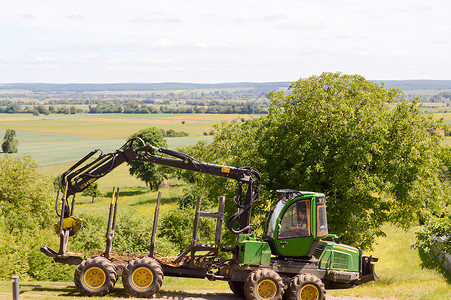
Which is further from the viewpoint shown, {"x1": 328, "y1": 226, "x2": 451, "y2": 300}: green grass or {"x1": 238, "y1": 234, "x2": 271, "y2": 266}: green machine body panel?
{"x1": 328, "y1": 226, "x2": 451, "y2": 300}: green grass

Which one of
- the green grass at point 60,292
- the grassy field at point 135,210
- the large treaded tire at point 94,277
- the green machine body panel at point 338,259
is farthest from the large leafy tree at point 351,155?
the large treaded tire at point 94,277

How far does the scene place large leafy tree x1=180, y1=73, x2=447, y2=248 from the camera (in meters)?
25.2

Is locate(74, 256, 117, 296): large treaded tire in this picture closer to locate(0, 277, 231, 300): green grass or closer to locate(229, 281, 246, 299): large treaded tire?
locate(0, 277, 231, 300): green grass

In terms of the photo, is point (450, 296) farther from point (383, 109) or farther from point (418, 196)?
point (383, 109)

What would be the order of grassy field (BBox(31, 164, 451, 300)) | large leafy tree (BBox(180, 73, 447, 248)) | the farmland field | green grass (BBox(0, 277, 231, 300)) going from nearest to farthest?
1. green grass (BBox(0, 277, 231, 300))
2. grassy field (BBox(31, 164, 451, 300))
3. large leafy tree (BBox(180, 73, 447, 248))
4. the farmland field

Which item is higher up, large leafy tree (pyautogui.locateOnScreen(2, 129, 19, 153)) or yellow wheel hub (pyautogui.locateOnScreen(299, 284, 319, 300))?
yellow wheel hub (pyautogui.locateOnScreen(299, 284, 319, 300))

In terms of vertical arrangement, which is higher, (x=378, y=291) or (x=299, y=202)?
(x=299, y=202)

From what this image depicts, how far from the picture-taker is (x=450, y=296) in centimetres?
2003

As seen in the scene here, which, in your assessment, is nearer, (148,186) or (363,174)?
(363,174)

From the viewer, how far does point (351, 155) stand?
25.0 metres

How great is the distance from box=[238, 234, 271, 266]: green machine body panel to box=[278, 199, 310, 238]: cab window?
2.39ft

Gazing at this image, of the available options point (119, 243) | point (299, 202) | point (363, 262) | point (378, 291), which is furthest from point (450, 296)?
point (119, 243)

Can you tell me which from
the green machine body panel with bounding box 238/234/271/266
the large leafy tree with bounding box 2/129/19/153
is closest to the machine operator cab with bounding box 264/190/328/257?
the green machine body panel with bounding box 238/234/271/266

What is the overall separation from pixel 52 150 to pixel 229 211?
3609 inches
